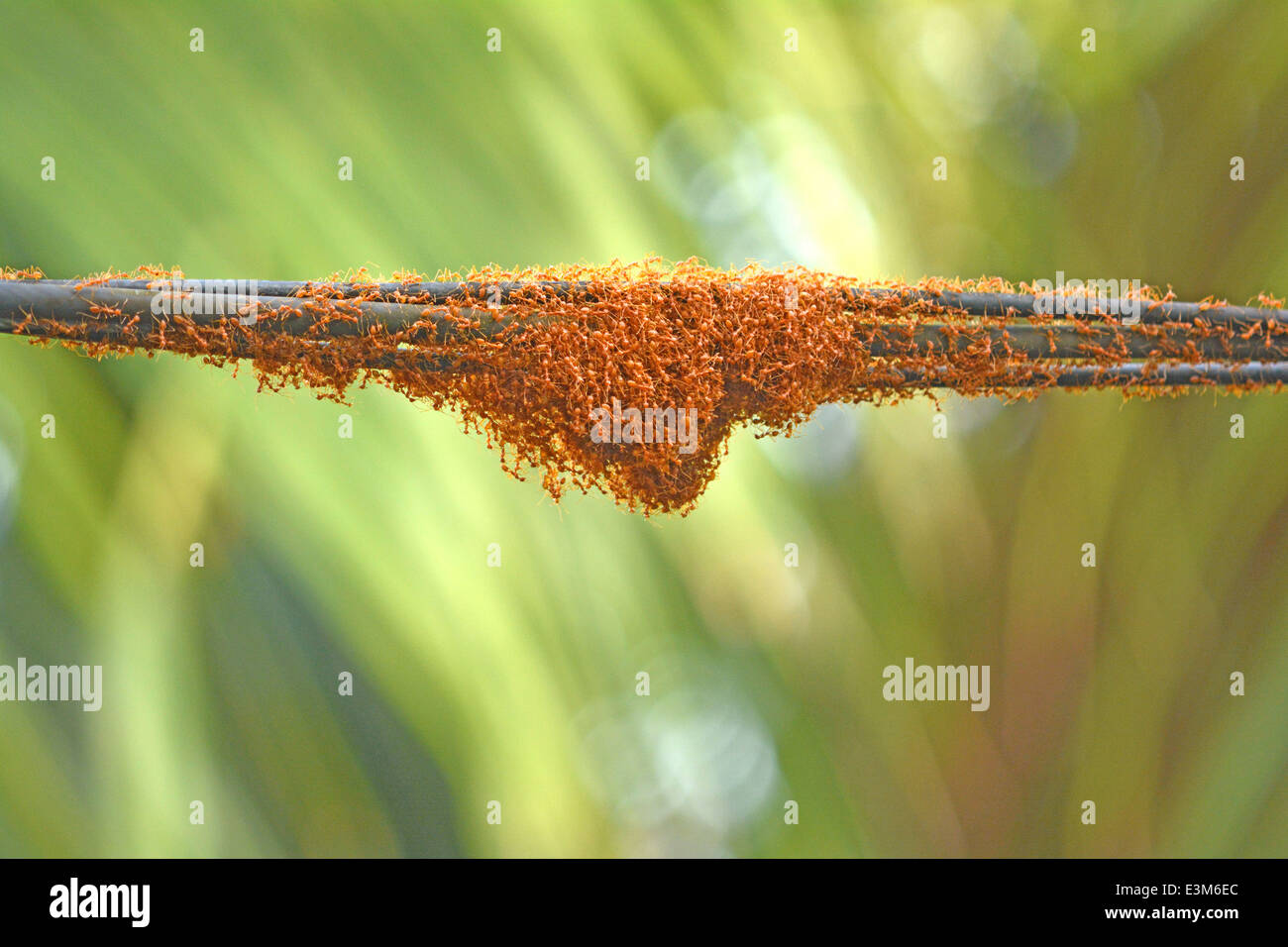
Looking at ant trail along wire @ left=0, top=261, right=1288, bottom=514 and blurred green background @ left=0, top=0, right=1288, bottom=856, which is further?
blurred green background @ left=0, top=0, right=1288, bottom=856

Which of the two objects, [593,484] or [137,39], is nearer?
[593,484]

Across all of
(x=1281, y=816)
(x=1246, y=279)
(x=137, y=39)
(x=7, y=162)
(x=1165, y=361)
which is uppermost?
(x=137, y=39)

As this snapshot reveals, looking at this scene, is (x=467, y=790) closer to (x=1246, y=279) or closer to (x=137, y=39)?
(x=137, y=39)

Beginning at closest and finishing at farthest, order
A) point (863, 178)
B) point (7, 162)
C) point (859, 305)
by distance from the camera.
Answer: point (859, 305) → point (7, 162) → point (863, 178)

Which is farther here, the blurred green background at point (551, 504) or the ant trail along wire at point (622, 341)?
the blurred green background at point (551, 504)

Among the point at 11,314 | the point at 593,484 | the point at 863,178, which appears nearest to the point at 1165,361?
the point at 593,484

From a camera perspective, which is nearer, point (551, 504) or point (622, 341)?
point (622, 341)

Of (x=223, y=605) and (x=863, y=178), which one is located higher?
(x=863, y=178)

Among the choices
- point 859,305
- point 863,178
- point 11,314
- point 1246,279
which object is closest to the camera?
point 11,314
